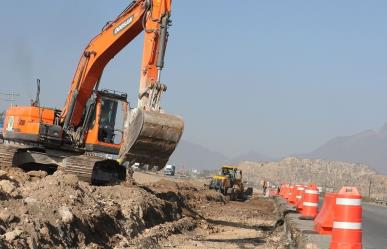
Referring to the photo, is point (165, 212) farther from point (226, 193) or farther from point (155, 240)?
point (226, 193)

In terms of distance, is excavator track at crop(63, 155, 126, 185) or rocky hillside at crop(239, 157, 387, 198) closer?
excavator track at crop(63, 155, 126, 185)

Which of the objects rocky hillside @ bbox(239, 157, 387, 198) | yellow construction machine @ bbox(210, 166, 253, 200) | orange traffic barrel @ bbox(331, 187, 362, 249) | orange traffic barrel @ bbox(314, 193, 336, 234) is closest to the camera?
orange traffic barrel @ bbox(331, 187, 362, 249)

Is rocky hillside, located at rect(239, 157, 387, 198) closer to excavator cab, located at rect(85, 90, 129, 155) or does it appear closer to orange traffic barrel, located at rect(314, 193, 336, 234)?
excavator cab, located at rect(85, 90, 129, 155)

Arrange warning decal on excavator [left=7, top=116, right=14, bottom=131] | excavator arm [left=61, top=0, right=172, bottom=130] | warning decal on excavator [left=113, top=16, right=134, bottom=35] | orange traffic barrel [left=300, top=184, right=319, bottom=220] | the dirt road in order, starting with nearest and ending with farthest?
excavator arm [left=61, top=0, right=172, bottom=130] → the dirt road → orange traffic barrel [left=300, top=184, right=319, bottom=220] → warning decal on excavator [left=113, top=16, right=134, bottom=35] → warning decal on excavator [left=7, top=116, right=14, bottom=131]

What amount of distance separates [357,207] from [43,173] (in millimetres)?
10867

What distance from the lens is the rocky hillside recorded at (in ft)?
453

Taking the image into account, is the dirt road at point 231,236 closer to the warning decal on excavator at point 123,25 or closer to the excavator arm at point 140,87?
the excavator arm at point 140,87

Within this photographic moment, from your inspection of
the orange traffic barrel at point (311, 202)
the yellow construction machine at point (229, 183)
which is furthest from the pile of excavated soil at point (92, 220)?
the yellow construction machine at point (229, 183)

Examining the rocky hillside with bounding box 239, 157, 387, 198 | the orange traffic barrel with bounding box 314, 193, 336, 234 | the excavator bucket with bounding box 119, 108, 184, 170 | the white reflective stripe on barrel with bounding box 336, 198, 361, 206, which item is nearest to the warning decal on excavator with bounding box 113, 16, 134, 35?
the excavator bucket with bounding box 119, 108, 184, 170

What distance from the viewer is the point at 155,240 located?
43.8ft

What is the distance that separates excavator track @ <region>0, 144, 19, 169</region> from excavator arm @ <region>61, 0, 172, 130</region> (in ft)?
5.81

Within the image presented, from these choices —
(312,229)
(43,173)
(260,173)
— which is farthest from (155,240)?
(260,173)

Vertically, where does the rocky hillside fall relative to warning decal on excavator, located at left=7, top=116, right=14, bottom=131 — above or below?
above

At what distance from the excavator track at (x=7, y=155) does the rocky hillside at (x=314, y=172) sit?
11770 cm
